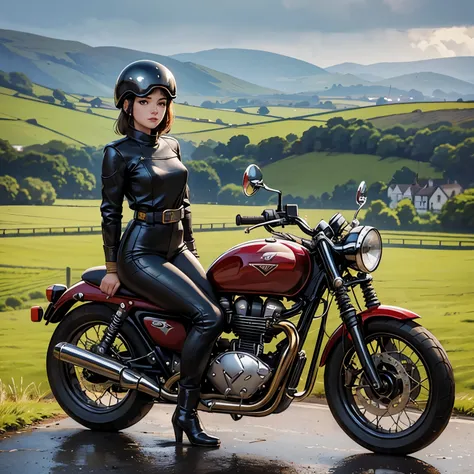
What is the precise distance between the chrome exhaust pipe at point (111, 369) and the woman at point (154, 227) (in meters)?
0.17

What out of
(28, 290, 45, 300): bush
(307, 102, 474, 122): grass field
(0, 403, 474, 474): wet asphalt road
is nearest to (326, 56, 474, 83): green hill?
(307, 102, 474, 122): grass field

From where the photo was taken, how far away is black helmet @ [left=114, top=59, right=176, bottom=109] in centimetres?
418

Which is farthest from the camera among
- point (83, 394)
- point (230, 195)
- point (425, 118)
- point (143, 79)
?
point (230, 195)

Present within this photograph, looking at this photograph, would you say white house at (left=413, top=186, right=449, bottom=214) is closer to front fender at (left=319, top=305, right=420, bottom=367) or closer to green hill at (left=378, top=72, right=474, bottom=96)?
green hill at (left=378, top=72, right=474, bottom=96)

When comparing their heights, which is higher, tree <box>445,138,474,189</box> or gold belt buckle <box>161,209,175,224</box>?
tree <box>445,138,474,189</box>

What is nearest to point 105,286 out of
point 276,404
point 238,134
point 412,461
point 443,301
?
point 276,404

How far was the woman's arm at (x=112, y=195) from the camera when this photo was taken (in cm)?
418

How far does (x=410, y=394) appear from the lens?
13.0ft

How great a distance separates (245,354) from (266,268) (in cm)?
38

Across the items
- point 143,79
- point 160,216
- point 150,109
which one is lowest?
point 160,216

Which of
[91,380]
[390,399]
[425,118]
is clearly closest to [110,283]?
[91,380]

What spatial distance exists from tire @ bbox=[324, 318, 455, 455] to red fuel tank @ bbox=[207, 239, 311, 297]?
353 mm

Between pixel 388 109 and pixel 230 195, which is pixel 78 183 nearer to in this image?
pixel 230 195

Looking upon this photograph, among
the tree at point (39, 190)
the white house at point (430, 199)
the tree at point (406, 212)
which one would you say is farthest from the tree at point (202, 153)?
the white house at point (430, 199)
